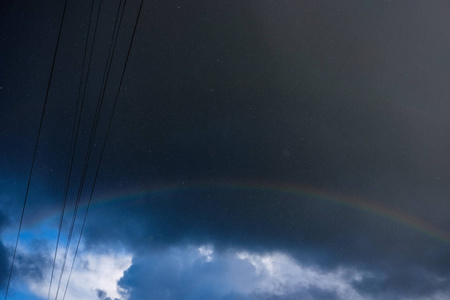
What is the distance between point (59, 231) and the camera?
35.8ft

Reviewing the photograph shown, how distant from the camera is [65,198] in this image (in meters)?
10.9

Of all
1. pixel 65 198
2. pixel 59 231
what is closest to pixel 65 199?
pixel 65 198

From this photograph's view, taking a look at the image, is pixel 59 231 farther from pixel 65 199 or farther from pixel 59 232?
pixel 65 199

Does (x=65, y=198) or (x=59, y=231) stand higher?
(x=65, y=198)

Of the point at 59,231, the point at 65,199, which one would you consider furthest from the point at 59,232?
the point at 65,199

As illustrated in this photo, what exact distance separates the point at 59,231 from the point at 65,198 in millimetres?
971

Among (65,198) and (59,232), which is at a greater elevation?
(65,198)

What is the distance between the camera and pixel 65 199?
10859 millimetres

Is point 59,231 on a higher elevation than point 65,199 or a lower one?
lower

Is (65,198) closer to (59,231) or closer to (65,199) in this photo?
(65,199)

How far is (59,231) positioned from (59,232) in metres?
0.13

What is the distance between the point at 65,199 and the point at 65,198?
0.10 feet

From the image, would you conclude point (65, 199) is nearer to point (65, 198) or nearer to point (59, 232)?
point (65, 198)

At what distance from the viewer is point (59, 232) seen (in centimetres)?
1102
